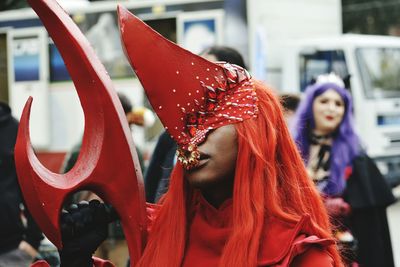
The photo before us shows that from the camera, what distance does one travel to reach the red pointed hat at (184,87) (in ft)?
8.19

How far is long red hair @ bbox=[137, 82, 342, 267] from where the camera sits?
251 cm

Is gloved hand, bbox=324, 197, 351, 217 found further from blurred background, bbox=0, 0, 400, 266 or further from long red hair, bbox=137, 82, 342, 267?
blurred background, bbox=0, 0, 400, 266

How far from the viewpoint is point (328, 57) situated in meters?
13.4

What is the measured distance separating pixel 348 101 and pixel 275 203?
3389 millimetres

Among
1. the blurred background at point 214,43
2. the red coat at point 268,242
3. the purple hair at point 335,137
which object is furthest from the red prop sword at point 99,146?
the blurred background at point 214,43

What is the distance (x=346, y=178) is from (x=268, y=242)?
2.98 meters

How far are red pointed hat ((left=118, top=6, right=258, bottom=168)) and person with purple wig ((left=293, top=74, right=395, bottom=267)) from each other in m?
2.68

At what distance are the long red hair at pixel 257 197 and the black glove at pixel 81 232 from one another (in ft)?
0.53

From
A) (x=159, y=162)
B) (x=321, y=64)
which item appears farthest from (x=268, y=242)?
(x=321, y=64)

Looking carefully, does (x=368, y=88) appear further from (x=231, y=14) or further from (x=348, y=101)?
(x=348, y=101)

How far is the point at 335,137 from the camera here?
5.57m

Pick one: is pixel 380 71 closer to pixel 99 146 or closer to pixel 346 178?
pixel 346 178

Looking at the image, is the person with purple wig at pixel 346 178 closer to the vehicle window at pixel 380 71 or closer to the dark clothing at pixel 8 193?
the dark clothing at pixel 8 193

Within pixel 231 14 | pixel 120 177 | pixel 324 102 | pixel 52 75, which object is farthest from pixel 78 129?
pixel 120 177
